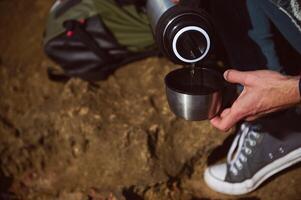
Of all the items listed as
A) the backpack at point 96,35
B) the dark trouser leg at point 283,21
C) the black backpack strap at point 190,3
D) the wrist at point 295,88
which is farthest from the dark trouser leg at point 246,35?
the backpack at point 96,35

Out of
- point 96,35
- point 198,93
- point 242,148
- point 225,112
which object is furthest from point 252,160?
point 96,35

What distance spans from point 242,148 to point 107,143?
576 mm

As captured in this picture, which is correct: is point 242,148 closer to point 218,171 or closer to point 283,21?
point 218,171

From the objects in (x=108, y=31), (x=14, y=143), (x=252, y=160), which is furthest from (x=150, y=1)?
(x=14, y=143)

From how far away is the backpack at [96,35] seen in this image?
1.97m

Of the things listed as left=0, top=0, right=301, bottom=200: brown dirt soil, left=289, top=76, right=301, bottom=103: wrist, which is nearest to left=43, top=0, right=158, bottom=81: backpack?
left=0, top=0, right=301, bottom=200: brown dirt soil

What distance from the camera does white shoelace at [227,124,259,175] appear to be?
1507mm

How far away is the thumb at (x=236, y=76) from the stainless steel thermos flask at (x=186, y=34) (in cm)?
9

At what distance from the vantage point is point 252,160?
1.51 meters

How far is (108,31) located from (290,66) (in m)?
0.87

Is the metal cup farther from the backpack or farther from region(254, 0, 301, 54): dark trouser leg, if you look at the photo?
the backpack

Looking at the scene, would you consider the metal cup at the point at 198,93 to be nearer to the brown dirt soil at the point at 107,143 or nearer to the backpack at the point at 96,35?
the brown dirt soil at the point at 107,143

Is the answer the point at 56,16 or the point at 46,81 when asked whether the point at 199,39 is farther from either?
the point at 46,81

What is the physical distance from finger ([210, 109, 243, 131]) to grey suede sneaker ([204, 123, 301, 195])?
0.28m
